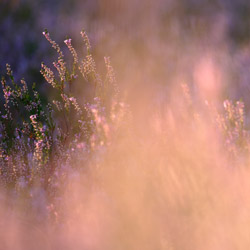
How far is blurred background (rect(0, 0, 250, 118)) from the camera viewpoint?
12.5ft

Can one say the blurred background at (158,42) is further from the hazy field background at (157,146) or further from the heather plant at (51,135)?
the heather plant at (51,135)

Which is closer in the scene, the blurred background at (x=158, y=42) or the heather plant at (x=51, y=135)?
the heather plant at (x=51, y=135)

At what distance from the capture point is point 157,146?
111 inches

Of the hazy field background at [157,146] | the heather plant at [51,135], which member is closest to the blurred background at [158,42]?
the hazy field background at [157,146]

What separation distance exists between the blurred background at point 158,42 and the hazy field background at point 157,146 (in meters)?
0.01

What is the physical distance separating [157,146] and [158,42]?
5.52 feet

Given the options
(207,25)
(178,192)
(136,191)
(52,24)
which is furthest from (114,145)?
(52,24)

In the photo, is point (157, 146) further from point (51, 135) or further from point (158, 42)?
point (158, 42)

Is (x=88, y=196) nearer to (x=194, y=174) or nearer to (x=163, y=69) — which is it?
(x=194, y=174)

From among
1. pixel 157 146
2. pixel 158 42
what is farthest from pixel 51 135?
pixel 158 42

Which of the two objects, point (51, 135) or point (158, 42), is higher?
point (158, 42)

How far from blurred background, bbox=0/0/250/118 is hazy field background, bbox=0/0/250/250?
0.01 metres

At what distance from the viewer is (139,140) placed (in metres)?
3.04

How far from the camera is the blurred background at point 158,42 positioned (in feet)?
12.5
